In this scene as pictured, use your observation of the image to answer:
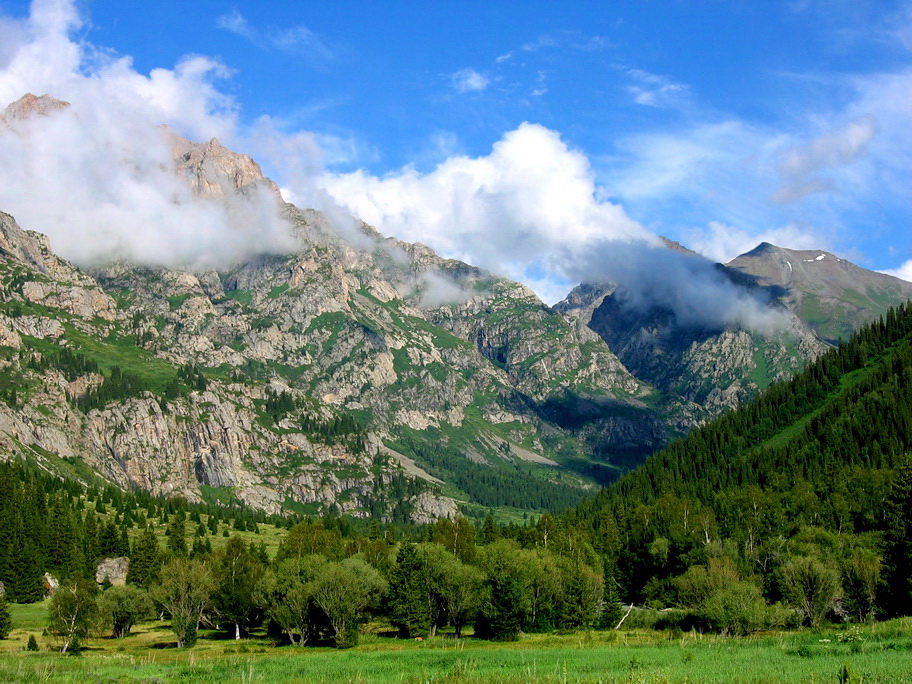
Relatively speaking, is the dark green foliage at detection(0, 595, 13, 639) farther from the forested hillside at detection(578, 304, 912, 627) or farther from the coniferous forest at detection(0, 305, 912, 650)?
the forested hillside at detection(578, 304, 912, 627)

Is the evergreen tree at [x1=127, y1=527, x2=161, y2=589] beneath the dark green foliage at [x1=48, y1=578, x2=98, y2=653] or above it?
above

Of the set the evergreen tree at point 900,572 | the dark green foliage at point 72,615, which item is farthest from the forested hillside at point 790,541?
the dark green foliage at point 72,615

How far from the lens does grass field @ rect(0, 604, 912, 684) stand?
49.6m

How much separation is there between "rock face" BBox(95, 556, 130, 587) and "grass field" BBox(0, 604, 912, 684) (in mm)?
78519

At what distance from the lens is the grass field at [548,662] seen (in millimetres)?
49638

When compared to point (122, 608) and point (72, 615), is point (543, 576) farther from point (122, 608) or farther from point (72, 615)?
point (72, 615)

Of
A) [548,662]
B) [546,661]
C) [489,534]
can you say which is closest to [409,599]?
[546,661]

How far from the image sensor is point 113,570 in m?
182

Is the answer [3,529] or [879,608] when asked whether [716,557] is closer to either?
[879,608]

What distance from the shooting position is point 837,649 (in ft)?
192

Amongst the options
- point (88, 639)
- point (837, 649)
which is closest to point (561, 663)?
point (837, 649)

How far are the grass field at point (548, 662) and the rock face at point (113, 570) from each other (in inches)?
3091

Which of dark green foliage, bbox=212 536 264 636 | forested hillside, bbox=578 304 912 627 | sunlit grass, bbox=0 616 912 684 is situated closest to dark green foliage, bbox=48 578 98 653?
sunlit grass, bbox=0 616 912 684

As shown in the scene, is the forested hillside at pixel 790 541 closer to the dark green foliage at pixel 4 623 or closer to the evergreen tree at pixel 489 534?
the evergreen tree at pixel 489 534
